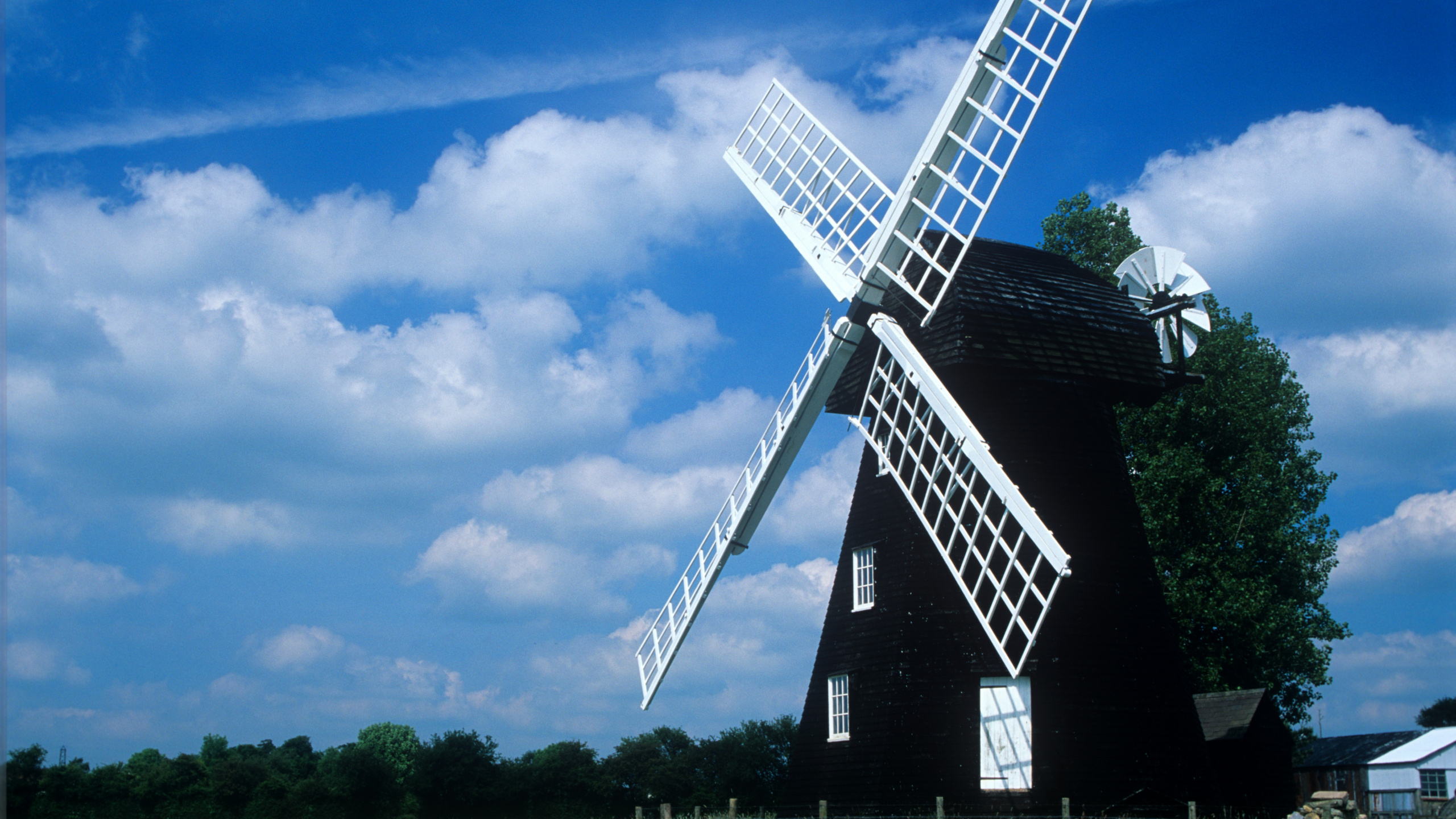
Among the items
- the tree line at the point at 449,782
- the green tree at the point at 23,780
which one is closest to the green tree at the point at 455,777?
the tree line at the point at 449,782

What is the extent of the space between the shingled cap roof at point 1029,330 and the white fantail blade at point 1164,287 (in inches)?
63.0

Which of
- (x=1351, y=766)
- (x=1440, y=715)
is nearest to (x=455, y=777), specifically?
(x=1351, y=766)

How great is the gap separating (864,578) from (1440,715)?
93.4 metres

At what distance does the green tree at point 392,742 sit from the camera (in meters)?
70.1

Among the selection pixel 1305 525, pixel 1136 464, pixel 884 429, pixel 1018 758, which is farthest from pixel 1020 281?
pixel 1305 525

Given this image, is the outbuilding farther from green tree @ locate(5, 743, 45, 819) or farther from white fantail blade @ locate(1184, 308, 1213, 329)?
green tree @ locate(5, 743, 45, 819)

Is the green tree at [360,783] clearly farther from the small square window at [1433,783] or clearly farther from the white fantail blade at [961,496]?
the small square window at [1433,783]

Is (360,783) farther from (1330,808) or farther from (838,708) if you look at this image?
(1330,808)

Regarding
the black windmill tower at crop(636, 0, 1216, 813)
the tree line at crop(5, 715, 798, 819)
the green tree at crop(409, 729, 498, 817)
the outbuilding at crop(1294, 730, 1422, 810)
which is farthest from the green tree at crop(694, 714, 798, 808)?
the black windmill tower at crop(636, 0, 1216, 813)

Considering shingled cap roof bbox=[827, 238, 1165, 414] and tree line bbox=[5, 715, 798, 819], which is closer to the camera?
shingled cap roof bbox=[827, 238, 1165, 414]

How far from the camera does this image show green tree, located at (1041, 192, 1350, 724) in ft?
93.9

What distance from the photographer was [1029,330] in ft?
59.9

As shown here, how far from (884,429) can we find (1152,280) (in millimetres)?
6973

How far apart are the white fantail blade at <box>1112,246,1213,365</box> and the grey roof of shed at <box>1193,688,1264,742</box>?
8.02m
